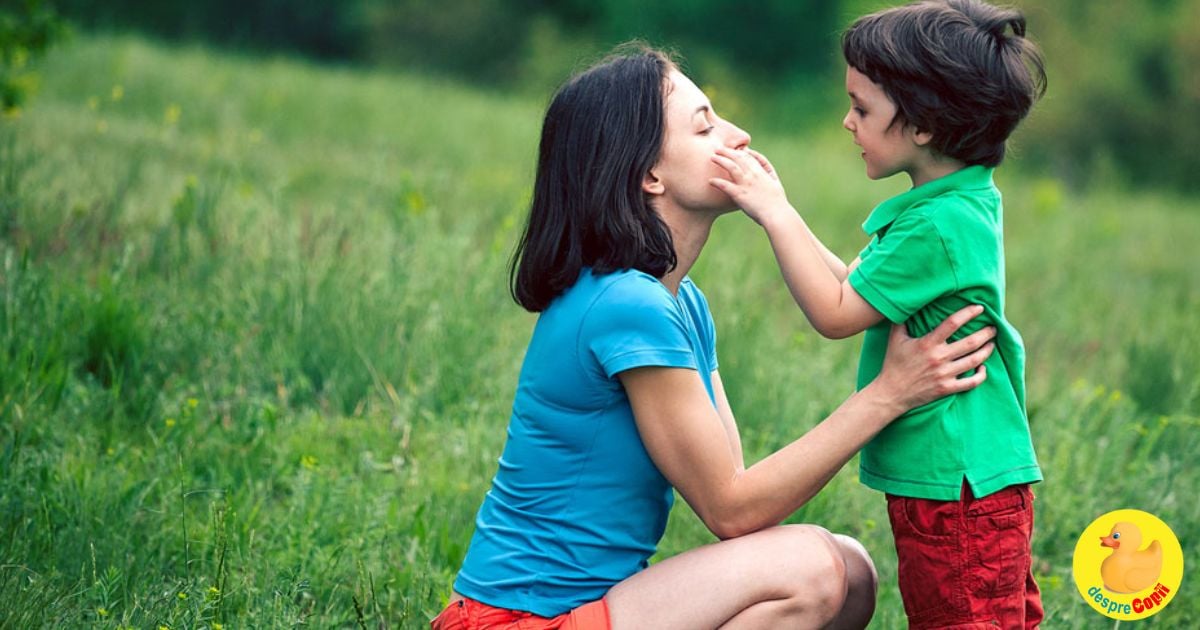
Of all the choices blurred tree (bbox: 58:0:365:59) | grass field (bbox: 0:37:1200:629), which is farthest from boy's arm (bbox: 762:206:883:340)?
blurred tree (bbox: 58:0:365:59)

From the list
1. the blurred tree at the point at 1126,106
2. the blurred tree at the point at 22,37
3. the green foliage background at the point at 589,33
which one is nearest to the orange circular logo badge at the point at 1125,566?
the blurred tree at the point at 22,37

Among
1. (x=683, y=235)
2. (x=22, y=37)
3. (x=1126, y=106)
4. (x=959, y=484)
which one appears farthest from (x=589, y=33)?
(x=959, y=484)

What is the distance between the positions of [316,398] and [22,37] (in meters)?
2.49

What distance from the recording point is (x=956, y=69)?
7.57ft

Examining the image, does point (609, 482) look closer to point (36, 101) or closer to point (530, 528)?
point (530, 528)

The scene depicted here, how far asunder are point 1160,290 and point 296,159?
568cm

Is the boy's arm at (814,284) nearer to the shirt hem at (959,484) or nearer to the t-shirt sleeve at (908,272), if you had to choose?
the t-shirt sleeve at (908,272)

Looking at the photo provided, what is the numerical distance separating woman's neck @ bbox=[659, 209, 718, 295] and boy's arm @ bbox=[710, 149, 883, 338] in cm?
15

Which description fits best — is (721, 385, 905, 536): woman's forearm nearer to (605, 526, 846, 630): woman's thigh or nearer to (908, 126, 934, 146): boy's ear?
(605, 526, 846, 630): woman's thigh

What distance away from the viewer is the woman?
7.64 feet

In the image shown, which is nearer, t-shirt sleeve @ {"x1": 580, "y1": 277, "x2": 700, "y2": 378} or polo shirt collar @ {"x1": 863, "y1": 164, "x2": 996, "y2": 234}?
t-shirt sleeve @ {"x1": 580, "y1": 277, "x2": 700, "y2": 378}

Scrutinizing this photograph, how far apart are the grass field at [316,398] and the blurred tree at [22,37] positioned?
0.25 meters

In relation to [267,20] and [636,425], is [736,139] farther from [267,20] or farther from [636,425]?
[267,20]

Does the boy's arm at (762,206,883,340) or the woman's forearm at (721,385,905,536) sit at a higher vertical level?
the boy's arm at (762,206,883,340)
